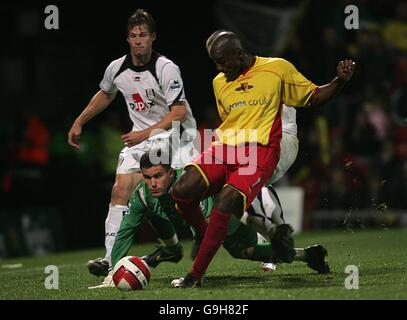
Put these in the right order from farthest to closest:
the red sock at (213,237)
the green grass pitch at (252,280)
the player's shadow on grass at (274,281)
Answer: the player's shadow on grass at (274,281), the red sock at (213,237), the green grass pitch at (252,280)

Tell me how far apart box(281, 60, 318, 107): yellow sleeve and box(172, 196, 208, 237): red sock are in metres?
1.08

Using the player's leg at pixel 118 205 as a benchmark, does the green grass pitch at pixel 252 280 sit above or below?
below

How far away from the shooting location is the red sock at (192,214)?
745cm

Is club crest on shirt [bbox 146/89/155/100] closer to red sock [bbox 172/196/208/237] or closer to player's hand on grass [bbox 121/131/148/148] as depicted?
player's hand on grass [bbox 121/131/148/148]

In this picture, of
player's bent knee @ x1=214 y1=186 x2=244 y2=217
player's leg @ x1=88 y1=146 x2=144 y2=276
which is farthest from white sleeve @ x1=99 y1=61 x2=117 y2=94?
player's bent knee @ x1=214 y1=186 x2=244 y2=217

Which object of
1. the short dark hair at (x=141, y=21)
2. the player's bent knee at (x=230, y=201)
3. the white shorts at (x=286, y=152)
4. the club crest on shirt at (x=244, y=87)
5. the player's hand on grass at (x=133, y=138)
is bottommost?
the player's bent knee at (x=230, y=201)

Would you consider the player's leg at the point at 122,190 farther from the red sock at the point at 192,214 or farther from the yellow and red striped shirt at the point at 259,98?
the yellow and red striped shirt at the point at 259,98

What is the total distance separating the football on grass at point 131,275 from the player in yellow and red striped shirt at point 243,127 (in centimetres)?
37

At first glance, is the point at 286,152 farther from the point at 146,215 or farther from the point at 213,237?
the point at 213,237

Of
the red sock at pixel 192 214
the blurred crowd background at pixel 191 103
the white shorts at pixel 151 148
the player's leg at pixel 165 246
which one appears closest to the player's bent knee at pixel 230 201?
the red sock at pixel 192 214

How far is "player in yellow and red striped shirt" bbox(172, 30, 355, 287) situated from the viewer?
7.27 m

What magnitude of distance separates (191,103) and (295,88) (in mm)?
7794
